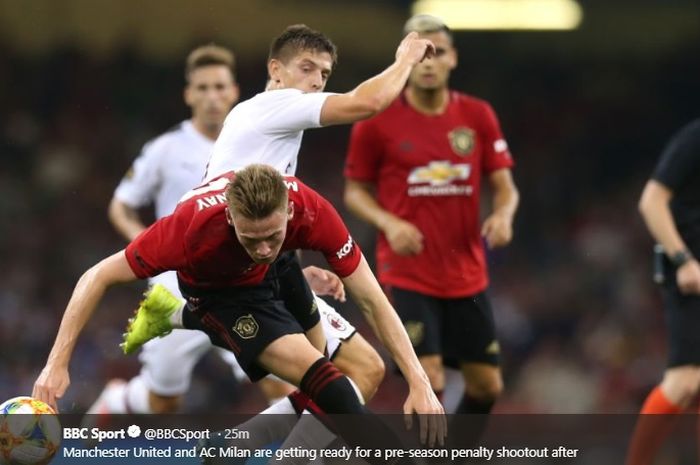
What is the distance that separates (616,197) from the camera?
648 inches

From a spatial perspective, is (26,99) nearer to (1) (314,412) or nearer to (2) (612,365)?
(2) (612,365)

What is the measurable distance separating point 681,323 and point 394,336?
1944 mm

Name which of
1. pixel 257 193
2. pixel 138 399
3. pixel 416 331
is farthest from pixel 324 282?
pixel 138 399

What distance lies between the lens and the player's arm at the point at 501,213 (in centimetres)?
791

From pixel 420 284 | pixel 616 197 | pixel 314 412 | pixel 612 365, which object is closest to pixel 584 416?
pixel 612 365

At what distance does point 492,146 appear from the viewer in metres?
8.28

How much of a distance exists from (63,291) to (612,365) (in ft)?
18.3

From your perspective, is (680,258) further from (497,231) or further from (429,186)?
(429,186)

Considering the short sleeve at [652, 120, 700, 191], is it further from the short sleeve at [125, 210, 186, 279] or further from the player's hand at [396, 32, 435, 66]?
the short sleeve at [125, 210, 186, 279]

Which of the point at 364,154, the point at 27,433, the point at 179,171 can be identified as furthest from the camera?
the point at 179,171

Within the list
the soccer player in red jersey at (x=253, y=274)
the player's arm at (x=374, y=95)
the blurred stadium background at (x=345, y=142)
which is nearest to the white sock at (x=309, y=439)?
the soccer player in red jersey at (x=253, y=274)

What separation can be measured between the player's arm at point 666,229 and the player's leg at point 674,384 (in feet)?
0.38

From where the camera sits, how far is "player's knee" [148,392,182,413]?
29.3 feet

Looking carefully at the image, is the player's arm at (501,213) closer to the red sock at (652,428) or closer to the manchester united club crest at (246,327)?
the red sock at (652,428)
